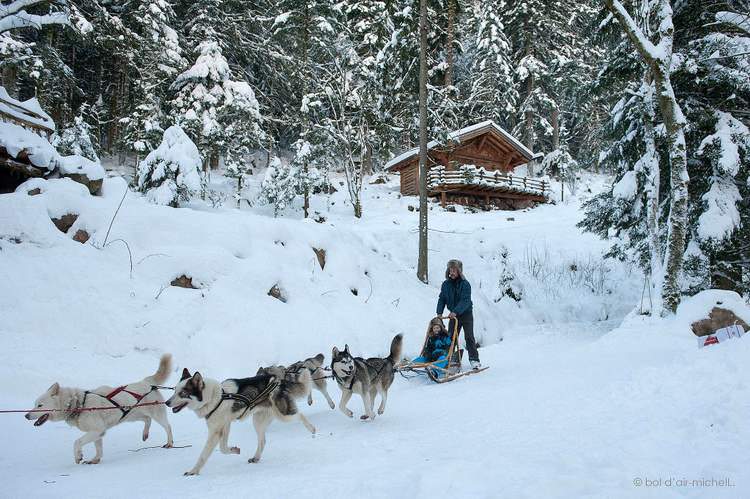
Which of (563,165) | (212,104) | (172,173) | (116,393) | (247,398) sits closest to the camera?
(247,398)

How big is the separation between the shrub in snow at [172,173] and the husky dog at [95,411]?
9930mm

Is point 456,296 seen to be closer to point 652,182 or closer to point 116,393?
→ point 116,393

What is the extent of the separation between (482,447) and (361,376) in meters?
2.05

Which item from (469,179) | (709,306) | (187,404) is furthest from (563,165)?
(187,404)

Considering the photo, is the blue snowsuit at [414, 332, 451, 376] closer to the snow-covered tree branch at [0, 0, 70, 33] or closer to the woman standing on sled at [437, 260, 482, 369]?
the woman standing on sled at [437, 260, 482, 369]

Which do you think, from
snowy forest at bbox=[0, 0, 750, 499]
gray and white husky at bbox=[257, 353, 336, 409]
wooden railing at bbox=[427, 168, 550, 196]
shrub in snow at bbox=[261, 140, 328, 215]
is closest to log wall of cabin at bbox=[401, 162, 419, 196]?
wooden railing at bbox=[427, 168, 550, 196]

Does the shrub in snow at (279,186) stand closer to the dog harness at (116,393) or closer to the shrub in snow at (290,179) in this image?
the shrub in snow at (290,179)

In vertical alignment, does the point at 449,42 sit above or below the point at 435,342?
above

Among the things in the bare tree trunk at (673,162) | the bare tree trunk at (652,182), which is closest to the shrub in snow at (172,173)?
the bare tree trunk at (673,162)

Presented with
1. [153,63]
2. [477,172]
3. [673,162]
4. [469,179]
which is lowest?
[673,162]

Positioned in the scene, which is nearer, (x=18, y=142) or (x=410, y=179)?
(x=18, y=142)

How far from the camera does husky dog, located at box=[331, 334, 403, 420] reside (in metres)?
5.36

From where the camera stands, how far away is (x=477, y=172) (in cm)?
2784

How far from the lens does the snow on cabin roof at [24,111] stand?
9.59 metres
